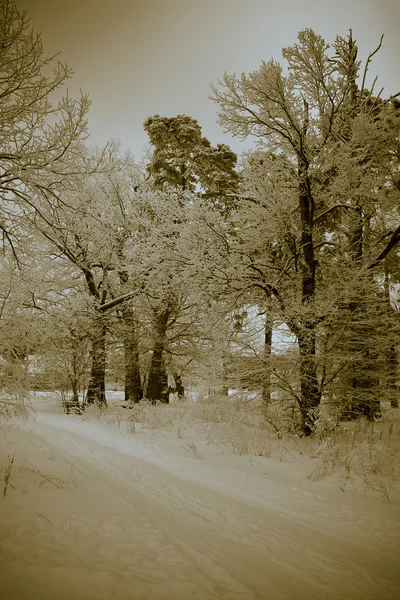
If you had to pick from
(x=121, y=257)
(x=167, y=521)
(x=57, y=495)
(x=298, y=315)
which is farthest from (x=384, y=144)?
(x=121, y=257)

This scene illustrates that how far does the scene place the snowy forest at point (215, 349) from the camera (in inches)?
114

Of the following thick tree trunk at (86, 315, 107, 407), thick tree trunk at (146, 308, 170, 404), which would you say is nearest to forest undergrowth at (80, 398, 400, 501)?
thick tree trunk at (86, 315, 107, 407)

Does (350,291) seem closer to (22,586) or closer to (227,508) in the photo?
(227,508)

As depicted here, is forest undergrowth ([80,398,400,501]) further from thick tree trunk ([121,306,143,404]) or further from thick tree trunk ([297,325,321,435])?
thick tree trunk ([121,306,143,404])

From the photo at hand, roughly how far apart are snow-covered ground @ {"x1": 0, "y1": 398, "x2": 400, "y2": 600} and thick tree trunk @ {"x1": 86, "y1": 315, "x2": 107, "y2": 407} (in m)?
6.92

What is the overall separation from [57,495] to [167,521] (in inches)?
53.4

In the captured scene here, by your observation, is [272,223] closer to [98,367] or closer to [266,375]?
[266,375]

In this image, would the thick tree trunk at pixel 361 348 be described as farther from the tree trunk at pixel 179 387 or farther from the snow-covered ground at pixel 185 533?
the tree trunk at pixel 179 387

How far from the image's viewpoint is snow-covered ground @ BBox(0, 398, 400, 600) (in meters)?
2.34

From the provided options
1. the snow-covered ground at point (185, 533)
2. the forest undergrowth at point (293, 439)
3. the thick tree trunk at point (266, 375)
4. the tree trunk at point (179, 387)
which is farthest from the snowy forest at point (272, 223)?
the tree trunk at point (179, 387)

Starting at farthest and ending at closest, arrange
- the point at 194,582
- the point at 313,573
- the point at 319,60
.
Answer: the point at 319,60 → the point at 313,573 → the point at 194,582

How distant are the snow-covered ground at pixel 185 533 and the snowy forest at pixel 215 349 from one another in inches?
1.1

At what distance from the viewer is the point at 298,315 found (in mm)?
6918

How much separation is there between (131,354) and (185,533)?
418 inches
